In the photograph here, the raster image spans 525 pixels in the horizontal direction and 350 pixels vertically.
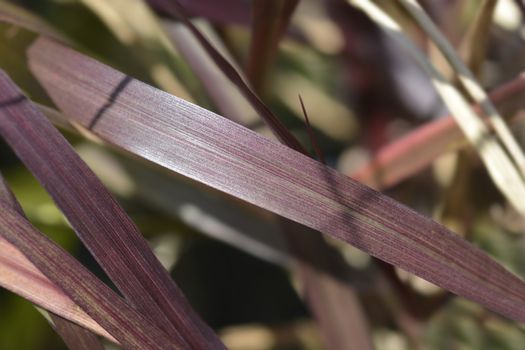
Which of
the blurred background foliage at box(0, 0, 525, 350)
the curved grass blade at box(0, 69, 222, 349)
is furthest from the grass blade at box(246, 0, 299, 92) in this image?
the curved grass blade at box(0, 69, 222, 349)

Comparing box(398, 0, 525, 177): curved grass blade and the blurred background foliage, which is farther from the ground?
box(398, 0, 525, 177): curved grass blade

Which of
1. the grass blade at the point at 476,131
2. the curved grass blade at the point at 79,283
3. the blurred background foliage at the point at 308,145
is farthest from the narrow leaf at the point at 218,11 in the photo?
the curved grass blade at the point at 79,283

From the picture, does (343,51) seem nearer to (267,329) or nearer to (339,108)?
(339,108)

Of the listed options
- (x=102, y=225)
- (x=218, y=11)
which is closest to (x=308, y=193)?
(x=102, y=225)

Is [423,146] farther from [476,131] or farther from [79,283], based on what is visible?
[79,283]

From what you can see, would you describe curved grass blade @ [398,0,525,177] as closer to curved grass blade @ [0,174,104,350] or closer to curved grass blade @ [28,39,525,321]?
curved grass blade @ [28,39,525,321]

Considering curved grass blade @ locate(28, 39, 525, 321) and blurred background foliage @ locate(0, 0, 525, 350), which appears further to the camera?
blurred background foliage @ locate(0, 0, 525, 350)
